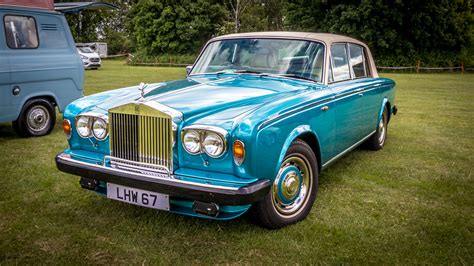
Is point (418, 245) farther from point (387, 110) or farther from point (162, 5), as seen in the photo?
point (162, 5)

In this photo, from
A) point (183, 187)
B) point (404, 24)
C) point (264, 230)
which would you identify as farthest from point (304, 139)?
point (404, 24)

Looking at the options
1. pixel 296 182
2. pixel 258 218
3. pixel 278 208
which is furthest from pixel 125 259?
pixel 296 182

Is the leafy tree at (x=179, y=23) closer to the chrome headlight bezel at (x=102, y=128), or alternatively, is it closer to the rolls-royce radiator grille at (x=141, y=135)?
the chrome headlight bezel at (x=102, y=128)

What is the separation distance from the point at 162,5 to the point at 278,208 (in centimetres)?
3676

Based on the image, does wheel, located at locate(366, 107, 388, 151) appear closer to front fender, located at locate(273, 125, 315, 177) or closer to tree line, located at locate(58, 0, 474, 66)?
front fender, located at locate(273, 125, 315, 177)

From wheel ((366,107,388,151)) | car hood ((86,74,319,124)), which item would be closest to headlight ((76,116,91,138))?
car hood ((86,74,319,124))

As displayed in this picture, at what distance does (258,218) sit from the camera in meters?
3.15

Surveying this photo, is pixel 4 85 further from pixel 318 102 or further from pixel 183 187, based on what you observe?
pixel 318 102

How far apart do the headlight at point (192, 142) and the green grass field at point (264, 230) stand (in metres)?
0.74

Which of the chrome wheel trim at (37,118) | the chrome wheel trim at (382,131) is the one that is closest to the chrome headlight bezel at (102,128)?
the chrome wheel trim at (37,118)

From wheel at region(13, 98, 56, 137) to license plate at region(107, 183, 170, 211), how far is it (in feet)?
12.9

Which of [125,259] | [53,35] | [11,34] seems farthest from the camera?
[53,35]

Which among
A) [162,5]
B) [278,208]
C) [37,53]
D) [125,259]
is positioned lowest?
[125,259]

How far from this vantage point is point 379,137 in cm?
591
